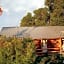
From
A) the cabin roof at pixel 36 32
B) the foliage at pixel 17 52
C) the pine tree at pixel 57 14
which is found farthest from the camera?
the pine tree at pixel 57 14

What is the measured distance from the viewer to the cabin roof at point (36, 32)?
47.6 meters

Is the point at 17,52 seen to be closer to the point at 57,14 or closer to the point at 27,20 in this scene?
the point at 57,14

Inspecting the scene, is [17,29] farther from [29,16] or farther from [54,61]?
[54,61]

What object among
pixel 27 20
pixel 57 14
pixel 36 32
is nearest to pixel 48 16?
pixel 57 14

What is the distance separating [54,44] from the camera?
4941 cm

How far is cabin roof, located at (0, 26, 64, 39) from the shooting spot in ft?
156

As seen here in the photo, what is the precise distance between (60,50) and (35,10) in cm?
1463

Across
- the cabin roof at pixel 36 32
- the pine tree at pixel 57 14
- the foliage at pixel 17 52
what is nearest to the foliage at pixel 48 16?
the pine tree at pixel 57 14

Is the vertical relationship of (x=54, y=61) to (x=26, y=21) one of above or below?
below

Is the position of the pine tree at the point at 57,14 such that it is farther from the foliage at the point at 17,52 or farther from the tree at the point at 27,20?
the foliage at the point at 17,52

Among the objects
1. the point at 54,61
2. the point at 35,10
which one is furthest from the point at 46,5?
the point at 54,61

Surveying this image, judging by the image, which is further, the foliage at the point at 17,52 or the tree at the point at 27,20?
the tree at the point at 27,20

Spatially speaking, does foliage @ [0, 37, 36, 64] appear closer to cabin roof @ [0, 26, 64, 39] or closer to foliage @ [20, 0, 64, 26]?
cabin roof @ [0, 26, 64, 39]

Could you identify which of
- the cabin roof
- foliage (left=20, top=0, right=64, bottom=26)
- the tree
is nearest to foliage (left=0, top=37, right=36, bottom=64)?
the cabin roof
